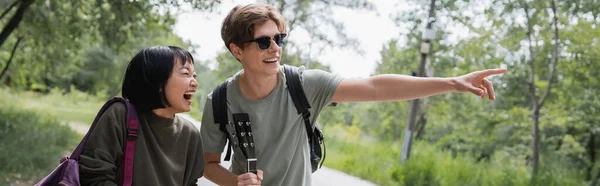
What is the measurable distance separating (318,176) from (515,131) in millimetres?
9069

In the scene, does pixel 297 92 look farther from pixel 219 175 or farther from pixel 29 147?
pixel 29 147

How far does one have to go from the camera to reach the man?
8.65 feet

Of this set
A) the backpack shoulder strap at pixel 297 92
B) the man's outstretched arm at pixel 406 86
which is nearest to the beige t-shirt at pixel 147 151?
the backpack shoulder strap at pixel 297 92

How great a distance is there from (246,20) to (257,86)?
270 mm

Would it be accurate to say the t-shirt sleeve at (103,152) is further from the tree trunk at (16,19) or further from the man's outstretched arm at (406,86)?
the tree trunk at (16,19)

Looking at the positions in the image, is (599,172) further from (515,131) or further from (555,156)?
(515,131)

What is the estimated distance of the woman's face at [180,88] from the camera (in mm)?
2365

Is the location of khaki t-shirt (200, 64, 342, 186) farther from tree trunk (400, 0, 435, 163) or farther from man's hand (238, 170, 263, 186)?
tree trunk (400, 0, 435, 163)

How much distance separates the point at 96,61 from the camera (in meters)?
31.0

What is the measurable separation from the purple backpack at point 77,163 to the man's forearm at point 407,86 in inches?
38.1

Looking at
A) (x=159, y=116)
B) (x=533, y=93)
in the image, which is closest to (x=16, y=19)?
(x=533, y=93)

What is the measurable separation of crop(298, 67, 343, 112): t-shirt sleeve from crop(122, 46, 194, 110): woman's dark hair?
1.90 feet

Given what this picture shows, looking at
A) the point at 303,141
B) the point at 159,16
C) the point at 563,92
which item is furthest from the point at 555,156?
the point at 303,141

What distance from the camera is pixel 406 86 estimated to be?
2.62 metres
